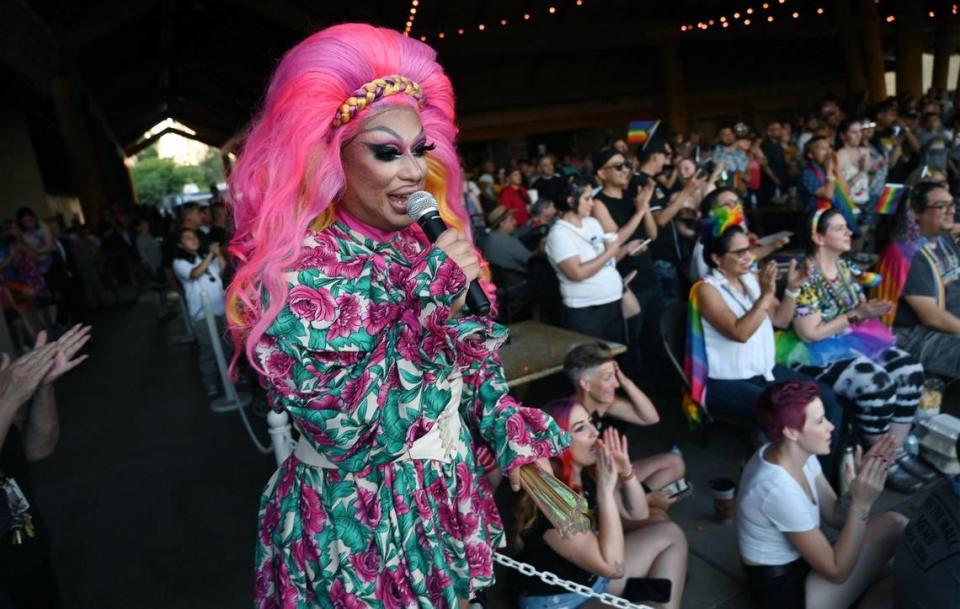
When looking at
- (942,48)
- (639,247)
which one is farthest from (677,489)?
(942,48)

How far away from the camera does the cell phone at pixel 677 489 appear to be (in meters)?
2.91

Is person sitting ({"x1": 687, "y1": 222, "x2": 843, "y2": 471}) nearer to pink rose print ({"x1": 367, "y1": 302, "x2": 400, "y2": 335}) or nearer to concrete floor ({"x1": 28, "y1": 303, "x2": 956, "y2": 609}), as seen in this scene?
concrete floor ({"x1": 28, "y1": 303, "x2": 956, "y2": 609})

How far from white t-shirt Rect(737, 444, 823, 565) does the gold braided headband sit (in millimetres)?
1670

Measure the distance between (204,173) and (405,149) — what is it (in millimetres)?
70835

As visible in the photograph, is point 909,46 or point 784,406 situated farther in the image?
point 909,46

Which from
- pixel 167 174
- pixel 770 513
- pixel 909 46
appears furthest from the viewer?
pixel 167 174

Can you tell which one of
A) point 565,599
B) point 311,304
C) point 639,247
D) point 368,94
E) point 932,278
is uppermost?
point 368,94

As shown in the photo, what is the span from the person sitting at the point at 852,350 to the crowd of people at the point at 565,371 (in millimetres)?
12

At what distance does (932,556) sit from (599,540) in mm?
843

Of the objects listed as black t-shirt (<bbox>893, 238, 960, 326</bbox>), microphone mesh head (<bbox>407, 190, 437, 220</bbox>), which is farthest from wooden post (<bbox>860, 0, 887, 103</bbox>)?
microphone mesh head (<bbox>407, 190, 437, 220</bbox>)

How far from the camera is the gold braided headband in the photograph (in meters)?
1.18

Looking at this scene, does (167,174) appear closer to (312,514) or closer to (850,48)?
(850,48)

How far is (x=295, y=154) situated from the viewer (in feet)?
3.80

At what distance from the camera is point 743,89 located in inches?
669
